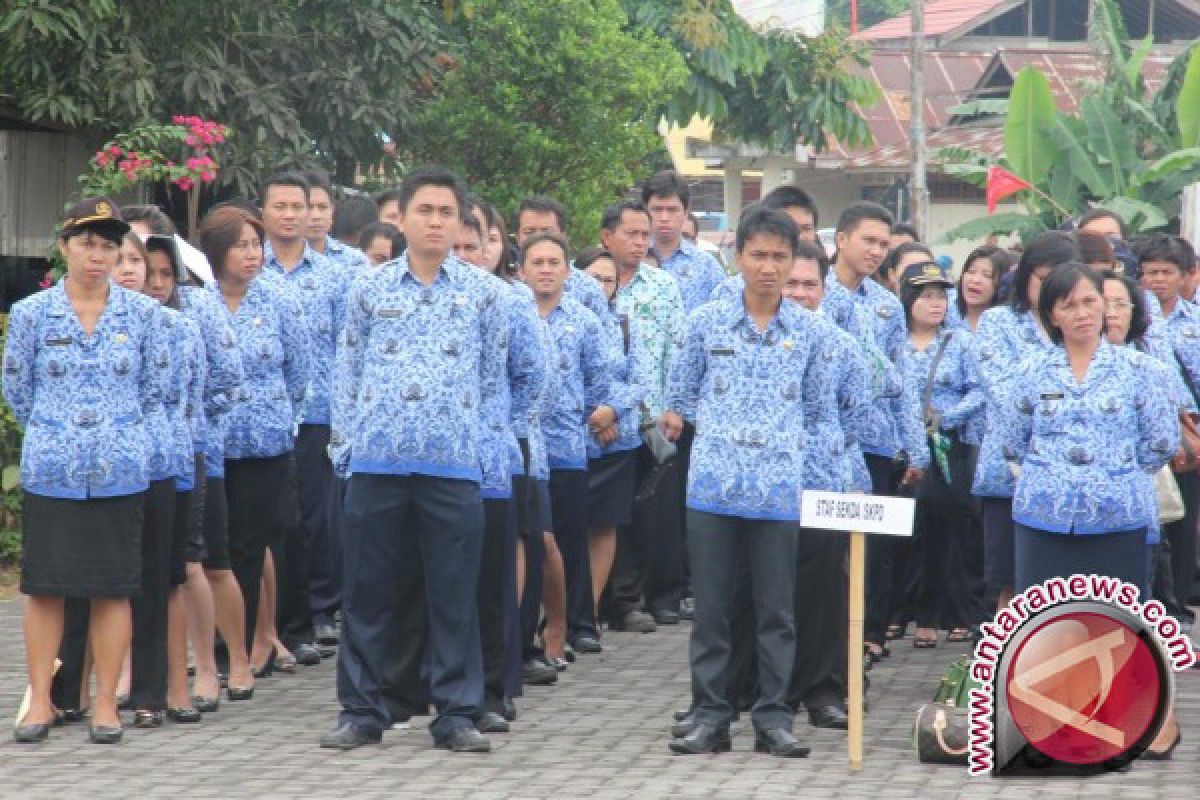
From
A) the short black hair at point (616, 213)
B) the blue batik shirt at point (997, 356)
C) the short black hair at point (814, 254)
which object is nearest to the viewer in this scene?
the short black hair at point (814, 254)

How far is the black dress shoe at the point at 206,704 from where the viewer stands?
9633mm

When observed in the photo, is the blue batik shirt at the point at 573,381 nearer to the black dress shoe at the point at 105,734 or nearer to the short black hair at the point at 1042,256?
the short black hair at the point at 1042,256

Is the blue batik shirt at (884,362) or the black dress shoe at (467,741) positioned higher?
the blue batik shirt at (884,362)

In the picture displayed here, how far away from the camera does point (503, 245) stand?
10.0m

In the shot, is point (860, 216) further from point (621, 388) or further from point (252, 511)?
point (252, 511)

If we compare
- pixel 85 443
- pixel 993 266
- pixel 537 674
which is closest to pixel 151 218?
pixel 85 443

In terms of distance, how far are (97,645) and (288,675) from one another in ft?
6.28

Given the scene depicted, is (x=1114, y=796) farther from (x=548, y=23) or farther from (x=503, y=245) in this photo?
(x=548, y=23)

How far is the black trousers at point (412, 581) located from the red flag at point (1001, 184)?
1594 centimetres

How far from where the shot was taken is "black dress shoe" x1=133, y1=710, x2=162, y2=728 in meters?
9.23

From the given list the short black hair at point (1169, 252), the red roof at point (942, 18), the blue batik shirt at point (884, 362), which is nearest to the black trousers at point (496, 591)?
the blue batik shirt at point (884, 362)

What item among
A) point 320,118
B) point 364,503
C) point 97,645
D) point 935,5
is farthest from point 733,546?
point 935,5

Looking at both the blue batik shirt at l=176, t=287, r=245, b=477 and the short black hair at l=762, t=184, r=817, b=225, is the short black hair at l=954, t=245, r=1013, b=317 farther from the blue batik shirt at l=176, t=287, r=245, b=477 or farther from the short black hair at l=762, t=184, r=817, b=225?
the blue batik shirt at l=176, t=287, r=245, b=477

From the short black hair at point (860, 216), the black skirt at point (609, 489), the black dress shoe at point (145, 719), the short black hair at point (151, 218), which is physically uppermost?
the short black hair at point (860, 216)
